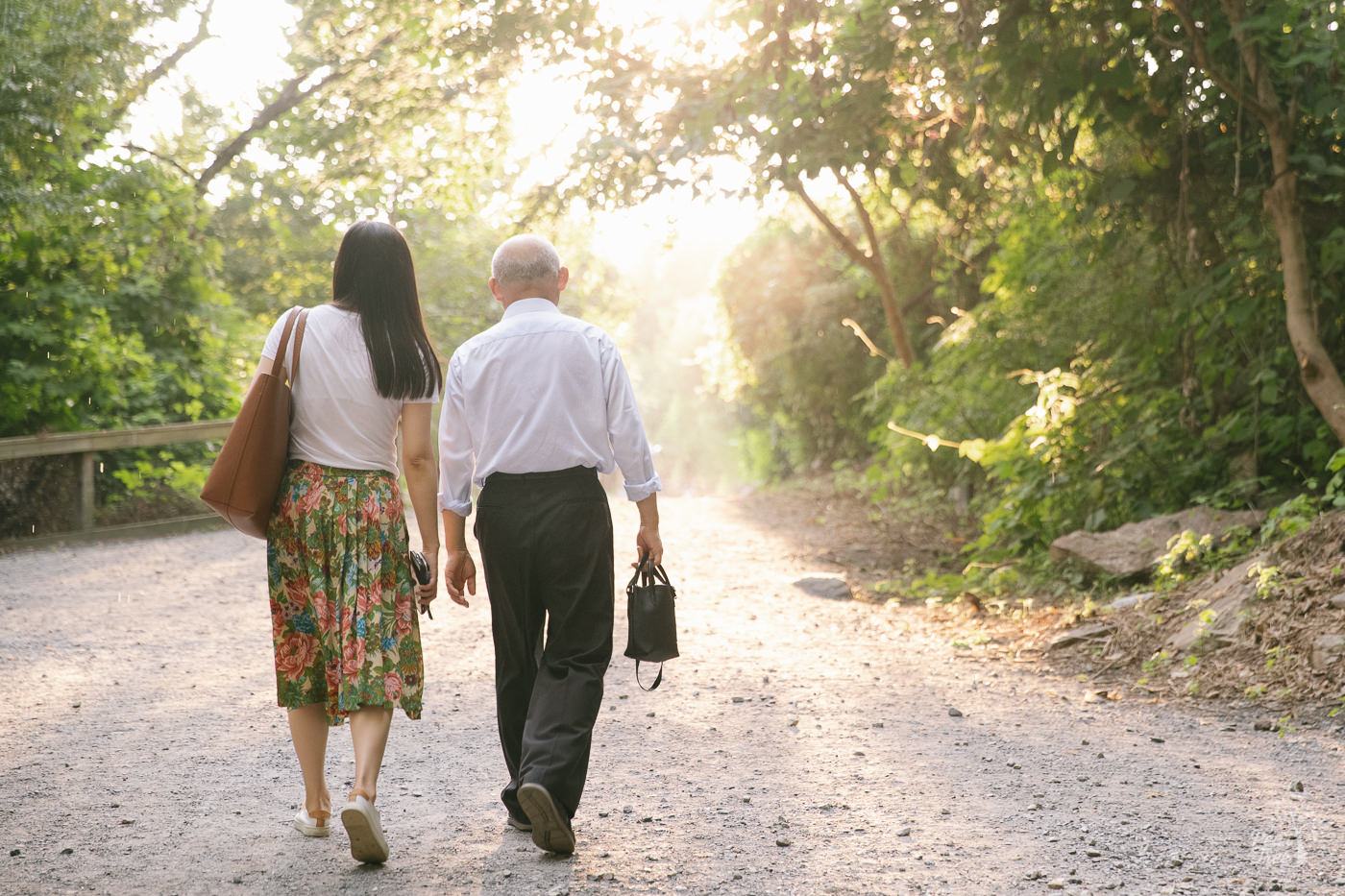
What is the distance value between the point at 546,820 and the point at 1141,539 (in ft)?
17.4

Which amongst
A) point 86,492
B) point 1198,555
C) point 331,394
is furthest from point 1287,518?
point 86,492

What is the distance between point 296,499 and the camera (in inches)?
133

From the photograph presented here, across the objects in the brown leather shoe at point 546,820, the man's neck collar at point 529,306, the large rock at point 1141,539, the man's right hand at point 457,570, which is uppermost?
the man's neck collar at point 529,306

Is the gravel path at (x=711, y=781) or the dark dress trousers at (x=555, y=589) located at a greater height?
the dark dress trousers at (x=555, y=589)

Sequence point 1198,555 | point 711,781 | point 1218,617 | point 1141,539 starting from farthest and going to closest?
point 1141,539
point 1198,555
point 1218,617
point 711,781

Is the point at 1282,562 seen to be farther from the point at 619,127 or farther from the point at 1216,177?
the point at 619,127

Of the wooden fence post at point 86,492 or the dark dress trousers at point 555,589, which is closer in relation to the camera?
the dark dress trousers at point 555,589

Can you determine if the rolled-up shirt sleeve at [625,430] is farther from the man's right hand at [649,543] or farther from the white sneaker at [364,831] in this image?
the white sneaker at [364,831]

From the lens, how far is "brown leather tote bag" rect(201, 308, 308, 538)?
325 centimetres

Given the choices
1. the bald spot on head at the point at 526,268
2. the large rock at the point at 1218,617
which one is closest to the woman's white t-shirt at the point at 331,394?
the bald spot on head at the point at 526,268

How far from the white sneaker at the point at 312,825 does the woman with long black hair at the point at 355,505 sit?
11.6 inches

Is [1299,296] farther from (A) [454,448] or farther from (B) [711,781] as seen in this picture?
(A) [454,448]

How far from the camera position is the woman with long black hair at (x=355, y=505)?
337cm

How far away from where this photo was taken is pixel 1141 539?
287 inches
